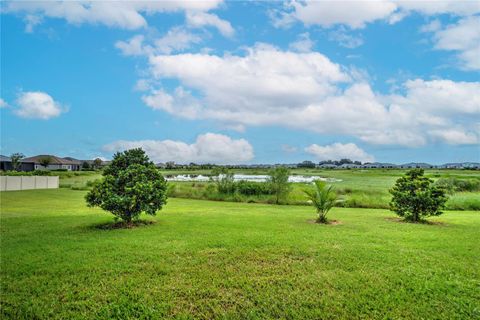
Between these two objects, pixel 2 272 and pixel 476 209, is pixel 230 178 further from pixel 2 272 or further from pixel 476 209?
pixel 2 272

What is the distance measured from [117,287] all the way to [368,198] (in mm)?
19009

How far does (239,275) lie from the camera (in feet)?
18.2

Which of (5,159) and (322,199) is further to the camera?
(5,159)

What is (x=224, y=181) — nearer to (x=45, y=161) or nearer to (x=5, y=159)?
(x=5, y=159)

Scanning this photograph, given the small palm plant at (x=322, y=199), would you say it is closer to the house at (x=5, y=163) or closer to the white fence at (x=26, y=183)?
the white fence at (x=26, y=183)

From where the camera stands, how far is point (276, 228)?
970 centimetres

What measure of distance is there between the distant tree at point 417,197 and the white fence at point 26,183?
31.7m

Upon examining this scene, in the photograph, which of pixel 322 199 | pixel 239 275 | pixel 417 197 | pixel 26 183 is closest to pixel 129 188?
pixel 239 275

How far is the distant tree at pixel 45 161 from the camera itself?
242 ft

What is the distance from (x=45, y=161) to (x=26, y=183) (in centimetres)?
4836

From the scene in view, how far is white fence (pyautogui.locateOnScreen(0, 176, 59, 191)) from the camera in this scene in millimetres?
29297

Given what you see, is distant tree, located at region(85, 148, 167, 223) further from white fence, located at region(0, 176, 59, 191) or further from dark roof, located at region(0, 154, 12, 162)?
dark roof, located at region(0, 154, 12, 162)

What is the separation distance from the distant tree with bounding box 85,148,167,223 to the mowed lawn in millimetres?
1227

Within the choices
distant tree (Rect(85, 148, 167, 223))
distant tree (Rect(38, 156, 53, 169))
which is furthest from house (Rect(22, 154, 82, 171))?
distant tree (Rect(85, 148, 167, 223))
